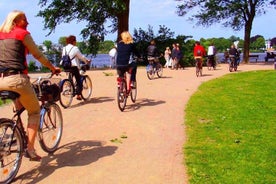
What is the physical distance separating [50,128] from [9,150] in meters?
1.21

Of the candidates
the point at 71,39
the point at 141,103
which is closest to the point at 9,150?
the point at 71,39

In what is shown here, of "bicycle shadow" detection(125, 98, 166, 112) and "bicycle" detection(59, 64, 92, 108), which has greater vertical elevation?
"bicycle" detection(59, 64, 92, 108)

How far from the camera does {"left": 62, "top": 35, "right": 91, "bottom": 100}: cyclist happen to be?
1002 centimetres

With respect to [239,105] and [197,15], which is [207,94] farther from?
[197,15]

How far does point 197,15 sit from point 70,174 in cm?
3085

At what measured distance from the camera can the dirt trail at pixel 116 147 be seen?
196 inches

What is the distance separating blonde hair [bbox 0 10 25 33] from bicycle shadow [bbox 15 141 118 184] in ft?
6.25

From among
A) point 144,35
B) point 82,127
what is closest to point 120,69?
point 82,127

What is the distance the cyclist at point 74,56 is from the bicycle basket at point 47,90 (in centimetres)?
430

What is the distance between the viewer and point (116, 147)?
6.32m

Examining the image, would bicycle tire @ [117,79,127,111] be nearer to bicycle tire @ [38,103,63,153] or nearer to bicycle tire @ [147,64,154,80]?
bicycle tire @ [38,103,63,153]

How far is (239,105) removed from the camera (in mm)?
10039

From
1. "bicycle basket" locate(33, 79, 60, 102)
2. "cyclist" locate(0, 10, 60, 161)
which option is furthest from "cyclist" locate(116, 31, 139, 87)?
"cyclist" locate(0, 10, 60, 161)

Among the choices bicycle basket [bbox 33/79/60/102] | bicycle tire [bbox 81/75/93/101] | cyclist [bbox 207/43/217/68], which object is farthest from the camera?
cyclist [bbox 207/43/217/68]
